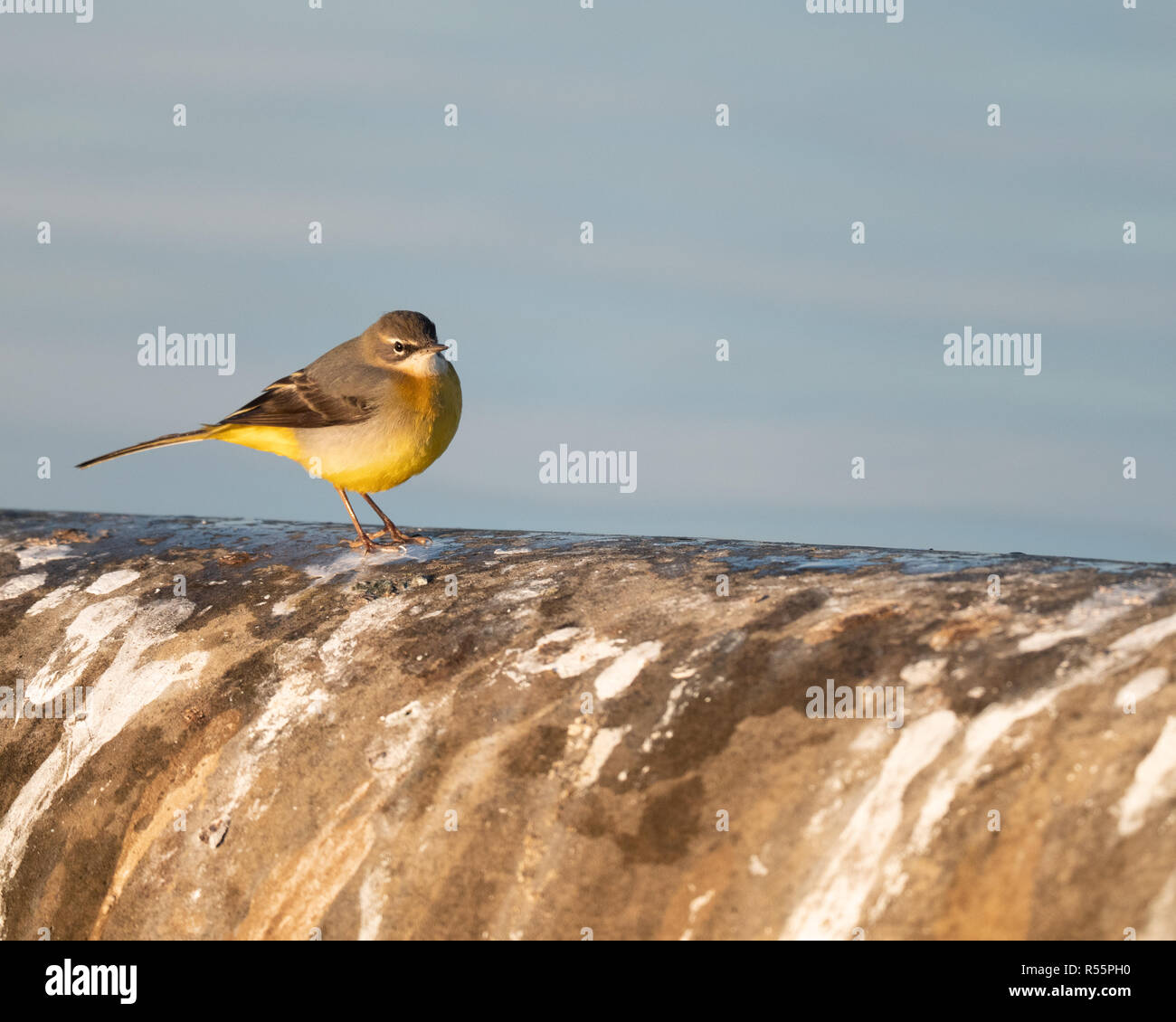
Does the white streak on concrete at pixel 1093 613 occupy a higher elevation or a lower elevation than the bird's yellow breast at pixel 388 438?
lower

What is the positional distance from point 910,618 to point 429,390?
11.0 ft

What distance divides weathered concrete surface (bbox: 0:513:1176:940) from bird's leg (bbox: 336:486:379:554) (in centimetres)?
43

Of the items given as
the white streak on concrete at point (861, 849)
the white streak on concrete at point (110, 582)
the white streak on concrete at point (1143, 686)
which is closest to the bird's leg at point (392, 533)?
the white streak on concrete at point (110, 582)

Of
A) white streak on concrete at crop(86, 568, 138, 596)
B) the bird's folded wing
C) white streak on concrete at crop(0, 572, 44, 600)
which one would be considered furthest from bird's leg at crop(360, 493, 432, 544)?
white streak on concrete at crop(0, 572, 44, 600)

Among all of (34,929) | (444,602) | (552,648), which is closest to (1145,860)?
(552,648)

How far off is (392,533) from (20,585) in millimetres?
2012

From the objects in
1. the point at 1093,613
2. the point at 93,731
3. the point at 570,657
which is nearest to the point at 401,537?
the point at 93,731

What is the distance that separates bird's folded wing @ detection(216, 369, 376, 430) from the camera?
22.0 feet

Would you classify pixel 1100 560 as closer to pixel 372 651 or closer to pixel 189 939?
pixel 372 651

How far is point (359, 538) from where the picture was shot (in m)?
6.69

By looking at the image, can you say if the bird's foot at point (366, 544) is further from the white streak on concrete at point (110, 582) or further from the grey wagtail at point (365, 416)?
the white streak on concrete at point (110, 582)

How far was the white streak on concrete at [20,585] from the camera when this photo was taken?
20.9 feet

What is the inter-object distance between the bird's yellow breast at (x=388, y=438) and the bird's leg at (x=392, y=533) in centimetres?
19
